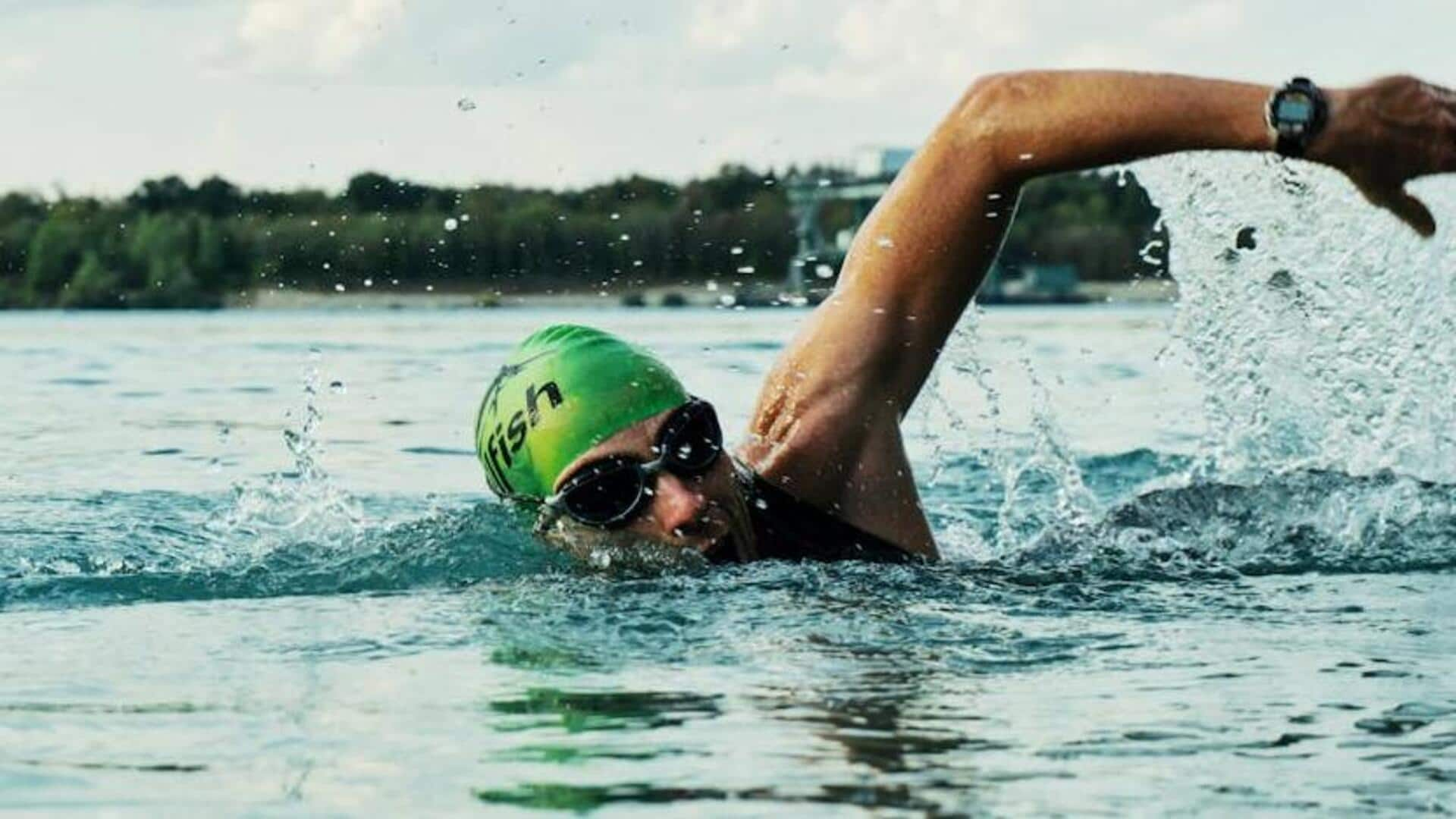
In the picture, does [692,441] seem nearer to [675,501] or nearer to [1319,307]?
→ [675,501]

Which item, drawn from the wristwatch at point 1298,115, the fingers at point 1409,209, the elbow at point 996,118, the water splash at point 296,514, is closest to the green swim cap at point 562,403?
the elbow at point 996,118

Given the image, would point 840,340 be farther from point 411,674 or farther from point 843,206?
point 843,206

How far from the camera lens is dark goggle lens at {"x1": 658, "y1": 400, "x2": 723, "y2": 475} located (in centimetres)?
543

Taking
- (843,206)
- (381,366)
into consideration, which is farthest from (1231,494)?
(843,206)

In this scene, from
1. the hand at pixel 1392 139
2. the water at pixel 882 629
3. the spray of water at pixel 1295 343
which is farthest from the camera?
the spray of water at pixel 1295 343

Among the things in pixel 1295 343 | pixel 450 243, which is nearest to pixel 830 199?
pixel 450 243

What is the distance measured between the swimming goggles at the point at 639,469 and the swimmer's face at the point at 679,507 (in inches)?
0.5

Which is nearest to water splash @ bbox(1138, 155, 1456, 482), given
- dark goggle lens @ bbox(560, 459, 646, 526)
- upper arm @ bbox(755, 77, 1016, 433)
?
upper arm @ bbox(755, 77, 1016, 433)

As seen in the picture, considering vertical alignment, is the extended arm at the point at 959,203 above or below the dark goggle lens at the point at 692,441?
above

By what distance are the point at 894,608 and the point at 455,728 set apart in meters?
1.33

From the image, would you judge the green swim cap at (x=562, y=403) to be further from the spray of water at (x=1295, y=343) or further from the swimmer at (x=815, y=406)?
the spray of water at (x=1295, y=343)

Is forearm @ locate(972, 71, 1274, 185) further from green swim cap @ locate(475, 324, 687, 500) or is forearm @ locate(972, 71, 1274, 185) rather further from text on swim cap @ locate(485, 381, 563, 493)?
text on swim cap @ locate(485, 381, 563, 493)

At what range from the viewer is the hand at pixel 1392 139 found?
453 centimetres

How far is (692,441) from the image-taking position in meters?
5.45
